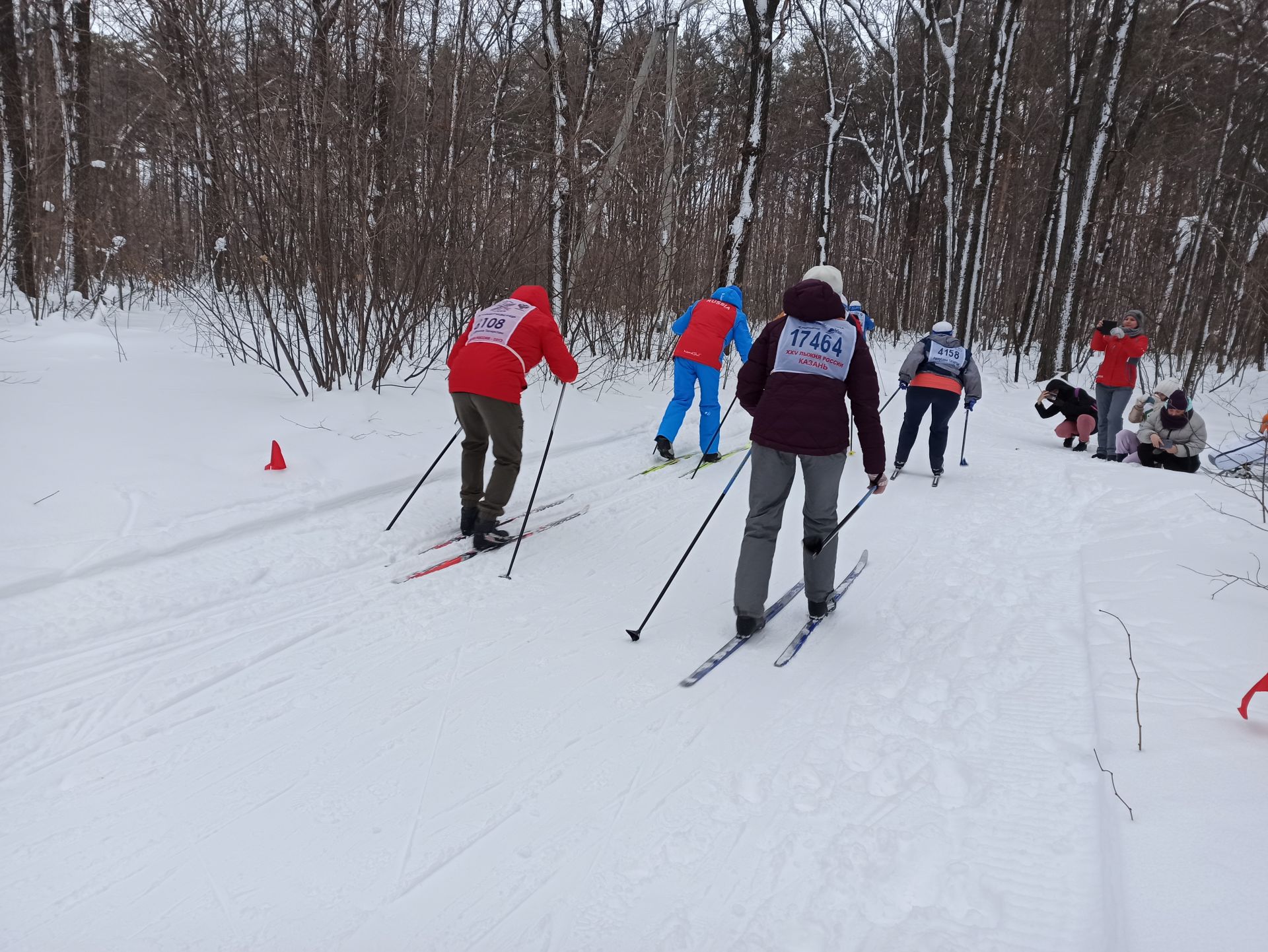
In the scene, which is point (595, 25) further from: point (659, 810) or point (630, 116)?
point (659, 810)

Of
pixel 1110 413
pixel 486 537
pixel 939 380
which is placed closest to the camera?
pixel 486 537

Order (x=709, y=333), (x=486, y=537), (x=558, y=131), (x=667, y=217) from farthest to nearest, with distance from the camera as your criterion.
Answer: (x=667, y=217)
(x=558, y=131)
(x=709, y=333)
(x=486, y=537)

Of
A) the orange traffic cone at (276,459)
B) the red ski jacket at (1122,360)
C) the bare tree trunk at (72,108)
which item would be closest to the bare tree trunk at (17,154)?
the bare tree trunk at (72,108)

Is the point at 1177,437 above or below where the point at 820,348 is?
below

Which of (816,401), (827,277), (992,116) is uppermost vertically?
(992,116)

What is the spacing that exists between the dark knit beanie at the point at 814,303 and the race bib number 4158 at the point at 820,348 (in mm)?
44

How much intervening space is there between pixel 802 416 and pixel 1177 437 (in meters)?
7.23

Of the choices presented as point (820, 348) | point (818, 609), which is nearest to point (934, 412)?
point (818, 609)

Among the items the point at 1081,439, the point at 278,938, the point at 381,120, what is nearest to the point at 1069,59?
the point at 1081,439

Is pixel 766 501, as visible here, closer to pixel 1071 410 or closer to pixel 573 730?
pixel 573 730

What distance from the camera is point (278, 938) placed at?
2.02 meters

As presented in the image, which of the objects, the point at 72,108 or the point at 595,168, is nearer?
the point at 595,168

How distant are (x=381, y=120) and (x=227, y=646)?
5797mm

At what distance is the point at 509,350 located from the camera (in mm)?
5094
